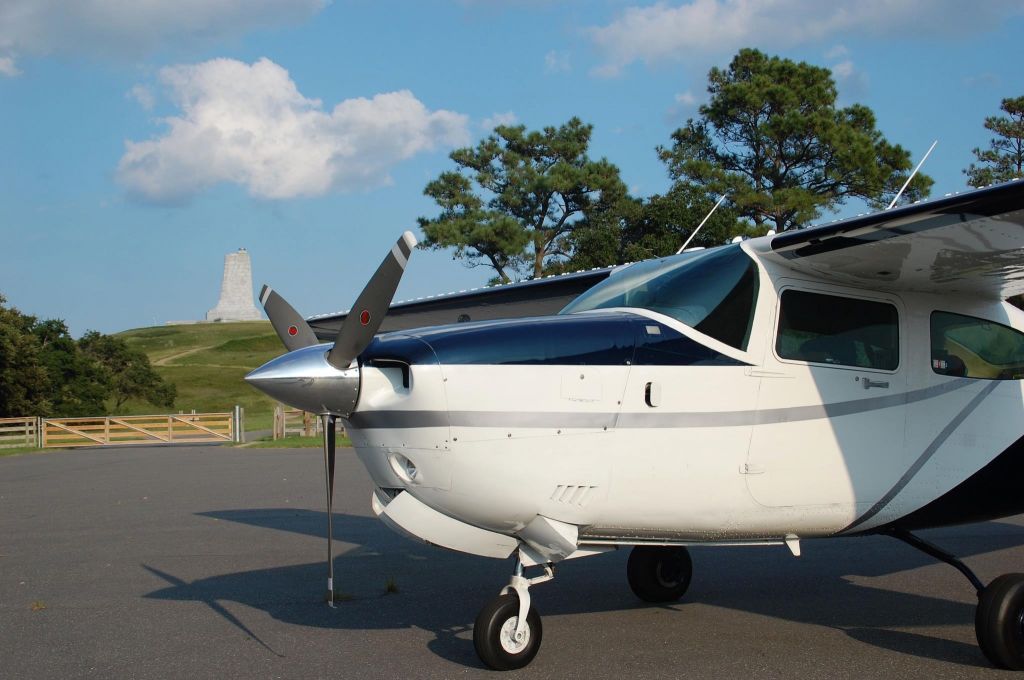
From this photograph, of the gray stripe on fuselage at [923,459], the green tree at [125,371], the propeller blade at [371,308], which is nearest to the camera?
the propeller blade at [371,308]

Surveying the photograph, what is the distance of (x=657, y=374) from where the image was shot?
16.4ft

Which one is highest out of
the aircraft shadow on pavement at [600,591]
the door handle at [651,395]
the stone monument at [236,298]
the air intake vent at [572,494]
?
the stone monument at [236,298]

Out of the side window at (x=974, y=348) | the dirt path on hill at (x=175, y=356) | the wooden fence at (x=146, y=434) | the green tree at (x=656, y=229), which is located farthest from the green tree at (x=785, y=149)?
the dirt path on hill at (x=175, y=356)

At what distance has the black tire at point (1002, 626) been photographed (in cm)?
518

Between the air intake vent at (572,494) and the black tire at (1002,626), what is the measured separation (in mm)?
2419

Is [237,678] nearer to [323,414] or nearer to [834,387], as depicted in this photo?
[323,414]

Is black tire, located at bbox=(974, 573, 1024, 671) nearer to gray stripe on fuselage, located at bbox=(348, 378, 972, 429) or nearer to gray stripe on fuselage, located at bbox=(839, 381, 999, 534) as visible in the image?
gray stripe on fuselage, located at bbox=(839, 381, 999, 534)

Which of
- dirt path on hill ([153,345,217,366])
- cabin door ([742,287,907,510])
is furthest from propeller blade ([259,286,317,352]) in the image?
dirt path on hill ([153,345,217,366])

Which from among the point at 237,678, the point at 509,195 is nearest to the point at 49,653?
the point at 237,678

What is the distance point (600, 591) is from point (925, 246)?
362 cm

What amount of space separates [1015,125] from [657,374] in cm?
4176

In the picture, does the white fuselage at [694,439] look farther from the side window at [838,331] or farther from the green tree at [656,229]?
the green tree at [656,229]

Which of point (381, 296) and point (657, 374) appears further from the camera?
point (657, 374)

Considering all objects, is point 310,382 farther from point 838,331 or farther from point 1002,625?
point 1002,625
